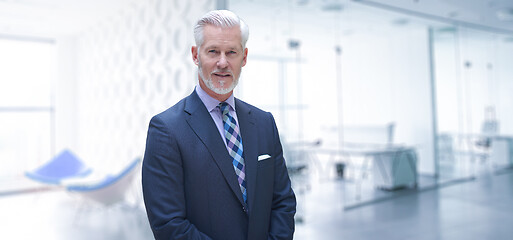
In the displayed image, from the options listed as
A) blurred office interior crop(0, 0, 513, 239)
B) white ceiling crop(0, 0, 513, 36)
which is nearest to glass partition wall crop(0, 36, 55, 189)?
blurred office interior crop(0, 0, 513, 239)

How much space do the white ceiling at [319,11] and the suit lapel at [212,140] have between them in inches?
130

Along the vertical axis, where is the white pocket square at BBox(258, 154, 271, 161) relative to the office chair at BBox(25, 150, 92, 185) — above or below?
above

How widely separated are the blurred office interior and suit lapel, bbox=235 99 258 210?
8.19 ft

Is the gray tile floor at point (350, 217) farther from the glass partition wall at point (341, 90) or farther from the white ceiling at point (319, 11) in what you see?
the white ceiling at point (319, 11)

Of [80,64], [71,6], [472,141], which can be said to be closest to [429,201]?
[472,141]

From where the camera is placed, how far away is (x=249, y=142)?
133cm

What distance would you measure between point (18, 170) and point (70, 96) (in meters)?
1.85

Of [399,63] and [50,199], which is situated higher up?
[399,63]

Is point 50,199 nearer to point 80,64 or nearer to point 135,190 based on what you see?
point 135,190

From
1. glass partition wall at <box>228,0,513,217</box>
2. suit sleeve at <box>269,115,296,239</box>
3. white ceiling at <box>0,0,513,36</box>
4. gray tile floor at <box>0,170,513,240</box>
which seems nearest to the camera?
suit sleeve at <box>269,115,296,239</box>

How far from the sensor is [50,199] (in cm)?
616

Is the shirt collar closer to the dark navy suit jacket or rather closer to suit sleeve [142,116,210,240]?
the dark navy suit jacket

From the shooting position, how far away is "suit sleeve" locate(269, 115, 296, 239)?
138 cm

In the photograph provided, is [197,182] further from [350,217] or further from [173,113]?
[350,217]
